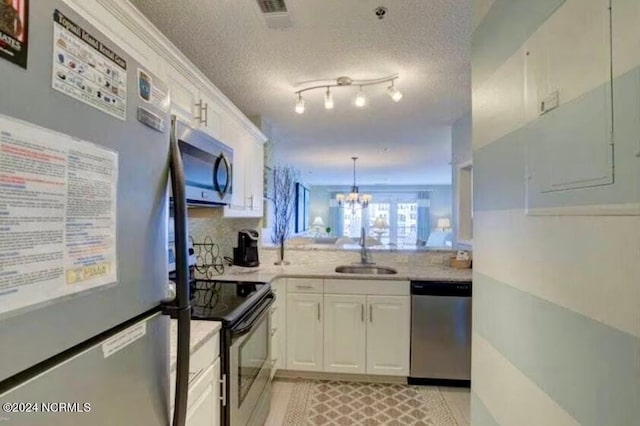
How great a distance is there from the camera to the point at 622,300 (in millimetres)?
575

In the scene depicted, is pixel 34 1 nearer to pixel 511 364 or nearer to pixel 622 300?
pixel 622 300

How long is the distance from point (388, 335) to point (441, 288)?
1.91 feet

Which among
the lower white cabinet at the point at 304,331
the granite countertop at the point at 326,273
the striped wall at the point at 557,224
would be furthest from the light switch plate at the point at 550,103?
the lower white cabinet at the point at 304,331

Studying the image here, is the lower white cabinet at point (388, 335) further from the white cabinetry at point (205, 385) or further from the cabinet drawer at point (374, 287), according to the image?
the white cabinetry at point (205, 385)

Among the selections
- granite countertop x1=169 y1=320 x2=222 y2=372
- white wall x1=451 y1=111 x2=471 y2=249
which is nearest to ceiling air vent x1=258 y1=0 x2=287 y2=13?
granite countertop x1=169 y1=320 x2=222 y2=372

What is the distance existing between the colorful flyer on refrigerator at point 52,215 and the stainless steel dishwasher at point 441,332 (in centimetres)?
255

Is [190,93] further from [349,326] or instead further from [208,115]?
[349,326]

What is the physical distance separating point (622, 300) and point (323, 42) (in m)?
1.98

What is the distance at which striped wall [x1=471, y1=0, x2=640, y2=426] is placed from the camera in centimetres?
58

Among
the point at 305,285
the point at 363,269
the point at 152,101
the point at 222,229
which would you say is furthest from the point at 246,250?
the point at 152,101

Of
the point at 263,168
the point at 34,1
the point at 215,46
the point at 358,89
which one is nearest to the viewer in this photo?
the point at 34,1

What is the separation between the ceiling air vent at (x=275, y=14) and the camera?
1.70 m

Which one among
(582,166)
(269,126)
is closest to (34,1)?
(582,166)

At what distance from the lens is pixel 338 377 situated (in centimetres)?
290
